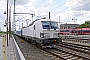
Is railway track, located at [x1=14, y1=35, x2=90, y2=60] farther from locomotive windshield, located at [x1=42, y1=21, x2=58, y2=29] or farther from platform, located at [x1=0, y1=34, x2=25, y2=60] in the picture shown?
platform, located at [x1=0, y1=34, x2=25, y2=60]

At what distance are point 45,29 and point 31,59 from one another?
588cm

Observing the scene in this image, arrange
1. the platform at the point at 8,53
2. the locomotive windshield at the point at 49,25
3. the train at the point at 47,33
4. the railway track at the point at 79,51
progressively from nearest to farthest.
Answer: the platform at the point at 8,53, the railway track at the point at 79,51, the train at the point at 47,33, the locomotive windshield at the point at 49,25

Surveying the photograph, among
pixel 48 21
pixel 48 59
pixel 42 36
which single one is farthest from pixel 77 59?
pixel 48 21

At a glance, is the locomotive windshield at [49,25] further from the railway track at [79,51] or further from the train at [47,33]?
the railway track at [79,51]

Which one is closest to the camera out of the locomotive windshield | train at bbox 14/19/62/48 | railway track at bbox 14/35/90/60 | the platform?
the platform

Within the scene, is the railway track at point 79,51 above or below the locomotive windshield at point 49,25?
below

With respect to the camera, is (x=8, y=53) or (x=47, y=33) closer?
(x=8, y=53)

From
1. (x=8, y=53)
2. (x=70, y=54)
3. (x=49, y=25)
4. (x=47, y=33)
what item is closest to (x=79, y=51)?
(x=70, y=54)

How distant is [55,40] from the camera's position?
757 inches

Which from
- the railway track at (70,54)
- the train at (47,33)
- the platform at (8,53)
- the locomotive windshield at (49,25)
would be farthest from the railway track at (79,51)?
the platform at (8,53)

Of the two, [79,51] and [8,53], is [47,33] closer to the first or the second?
[79,51]

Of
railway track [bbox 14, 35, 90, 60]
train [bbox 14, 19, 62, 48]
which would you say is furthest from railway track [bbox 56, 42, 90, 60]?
train [bbox 14, 19, 62, 48]

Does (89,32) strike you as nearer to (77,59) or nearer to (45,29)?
(45,29)

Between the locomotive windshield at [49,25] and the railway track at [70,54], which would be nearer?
the railway track at [70,54]
